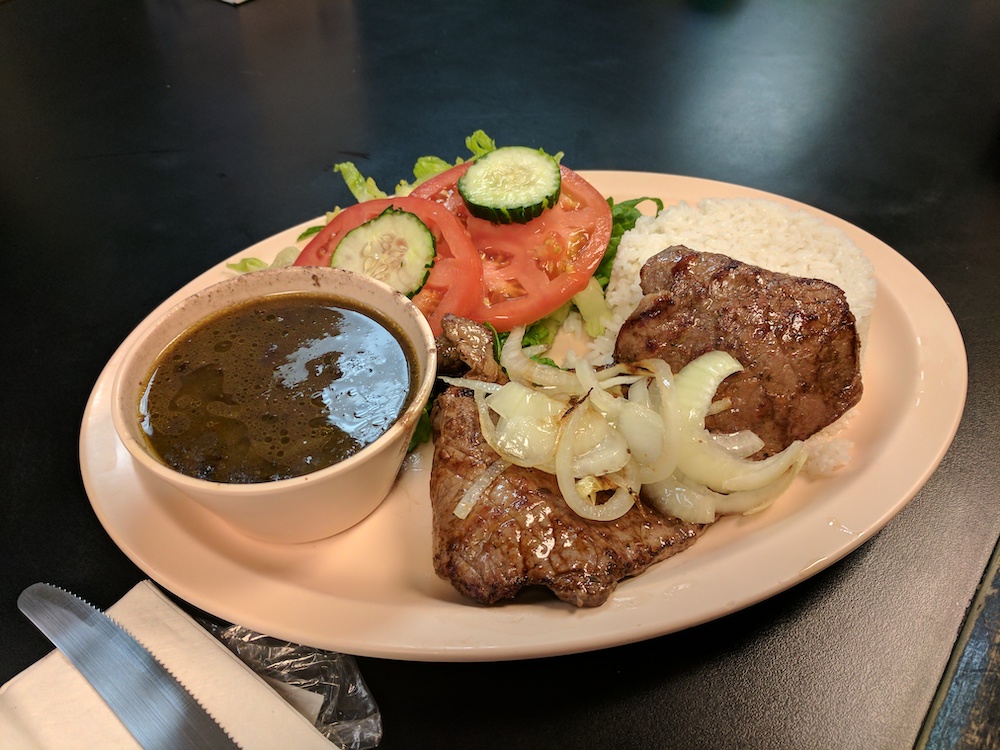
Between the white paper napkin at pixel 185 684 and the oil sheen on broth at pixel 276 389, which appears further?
the oil sheen on broth at pixel 276 389

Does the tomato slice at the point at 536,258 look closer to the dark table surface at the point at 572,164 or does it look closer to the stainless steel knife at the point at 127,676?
the dark table surface at the point at 572,164

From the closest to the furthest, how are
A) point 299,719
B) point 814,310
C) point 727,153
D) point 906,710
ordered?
point 299,719 → point 906,710 → point 814,310 → point 727,153

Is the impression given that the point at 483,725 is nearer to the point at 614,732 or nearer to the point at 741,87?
the point at 614,732

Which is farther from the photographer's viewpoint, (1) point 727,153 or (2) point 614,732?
(1) point 727,153

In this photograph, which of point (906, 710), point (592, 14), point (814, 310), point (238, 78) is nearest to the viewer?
point (906, 710)

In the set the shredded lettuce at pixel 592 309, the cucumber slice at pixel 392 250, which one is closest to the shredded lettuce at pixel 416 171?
the cucumber slice at pixel 392 250

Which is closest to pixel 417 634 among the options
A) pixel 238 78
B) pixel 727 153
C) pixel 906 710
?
pixel 906 710

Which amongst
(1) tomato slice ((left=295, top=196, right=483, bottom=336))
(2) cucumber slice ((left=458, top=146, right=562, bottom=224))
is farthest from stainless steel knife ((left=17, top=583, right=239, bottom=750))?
(2) cucumber slice ((left=458, top=146, right=562, bottom=224))
